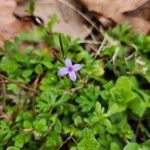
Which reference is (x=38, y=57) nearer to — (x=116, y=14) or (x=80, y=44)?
(x=80, y=44)

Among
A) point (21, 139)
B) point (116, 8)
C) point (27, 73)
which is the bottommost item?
point (21, 139)

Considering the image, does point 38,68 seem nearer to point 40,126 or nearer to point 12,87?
point 12,87

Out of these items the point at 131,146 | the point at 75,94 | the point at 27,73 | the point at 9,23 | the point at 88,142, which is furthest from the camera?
the point at 9,23

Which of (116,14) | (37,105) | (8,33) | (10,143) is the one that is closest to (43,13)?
(8,33)

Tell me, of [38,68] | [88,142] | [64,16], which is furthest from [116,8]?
[88,142]

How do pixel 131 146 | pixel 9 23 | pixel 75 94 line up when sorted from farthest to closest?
1. pixel 9 23
2. pixel 75 94
3. pixel 131 146
